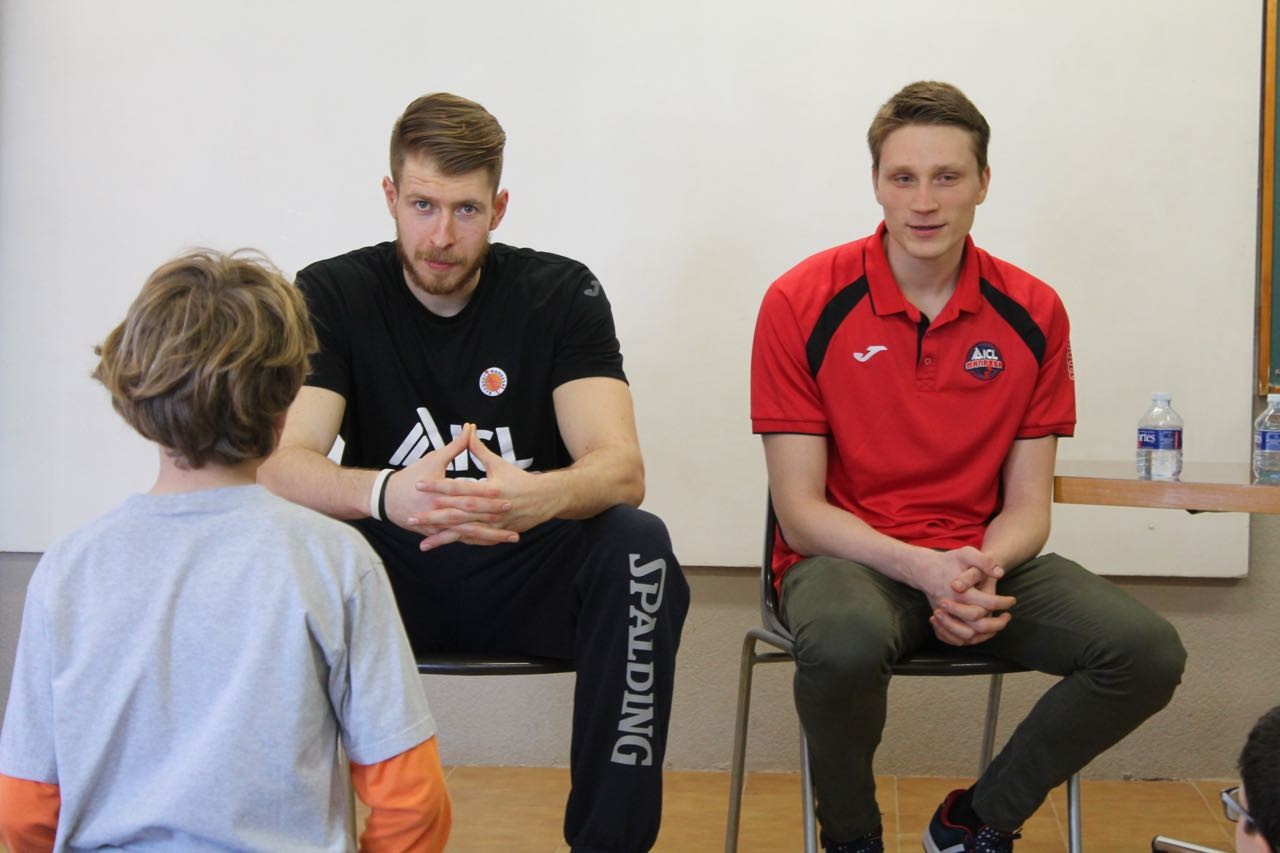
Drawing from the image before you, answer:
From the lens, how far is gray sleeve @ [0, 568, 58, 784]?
125 cm

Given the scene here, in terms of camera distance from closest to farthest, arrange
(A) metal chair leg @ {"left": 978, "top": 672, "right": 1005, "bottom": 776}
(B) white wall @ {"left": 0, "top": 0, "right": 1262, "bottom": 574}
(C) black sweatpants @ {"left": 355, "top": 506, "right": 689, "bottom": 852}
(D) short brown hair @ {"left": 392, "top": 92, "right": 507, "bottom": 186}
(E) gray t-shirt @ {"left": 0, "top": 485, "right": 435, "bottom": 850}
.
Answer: (E) gray t-shirt @ {"left": 0, "top": 485, "right": 435, "bottom": 850} < (C) black sweatpants @ {"left": 355, "top": 506, "right": 689, "bottom": 852} < (D) short brown hair @ {"left": 392, "top": 92, "right": 507, "bottom": 186} < (A) metal chair leg @ {"left": 978, "top": 672, "right": 1005, "bottom": 776} < (B) white wall @ {"left": 0, "top": 0, "right": 1262, "bottom": 574}

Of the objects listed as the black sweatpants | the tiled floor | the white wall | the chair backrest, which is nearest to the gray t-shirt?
the black sweatpants

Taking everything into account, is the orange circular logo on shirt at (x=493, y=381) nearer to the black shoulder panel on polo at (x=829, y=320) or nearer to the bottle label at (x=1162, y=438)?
the black shoulder panel on polo at (x=829, y=320)

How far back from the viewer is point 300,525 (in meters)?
1.29

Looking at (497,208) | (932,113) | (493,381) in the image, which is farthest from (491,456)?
(932,113)

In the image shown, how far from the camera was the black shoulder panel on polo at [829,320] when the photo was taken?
2.36m

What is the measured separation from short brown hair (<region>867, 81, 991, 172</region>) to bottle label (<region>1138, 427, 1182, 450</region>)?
56 centimetres

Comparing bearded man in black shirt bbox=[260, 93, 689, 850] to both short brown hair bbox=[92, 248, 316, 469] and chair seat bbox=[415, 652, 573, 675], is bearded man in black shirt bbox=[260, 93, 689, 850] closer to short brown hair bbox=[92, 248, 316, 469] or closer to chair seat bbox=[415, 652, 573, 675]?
chair seat bbox=[415, 652, 573, 675]

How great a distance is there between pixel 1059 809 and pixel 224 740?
2.24 meters

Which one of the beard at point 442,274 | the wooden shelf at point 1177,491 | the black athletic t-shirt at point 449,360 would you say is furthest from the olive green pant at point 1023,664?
the beard at point 442,274

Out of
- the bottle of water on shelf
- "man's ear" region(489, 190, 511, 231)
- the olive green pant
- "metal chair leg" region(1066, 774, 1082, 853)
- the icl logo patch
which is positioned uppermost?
"man's ear" region(489, 190, 511, 231)

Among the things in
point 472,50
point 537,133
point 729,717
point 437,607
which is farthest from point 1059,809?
point 472,50

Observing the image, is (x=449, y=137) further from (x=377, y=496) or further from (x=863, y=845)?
(x=863, y=845)

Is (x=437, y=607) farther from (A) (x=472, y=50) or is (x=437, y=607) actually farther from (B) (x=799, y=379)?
(A) (x=472, y=50)
